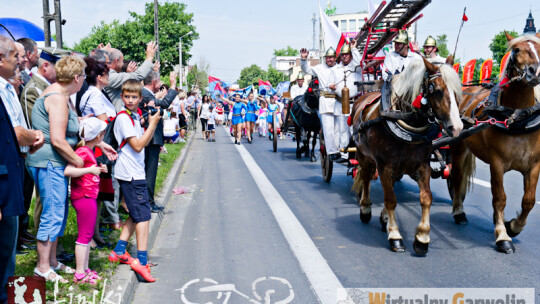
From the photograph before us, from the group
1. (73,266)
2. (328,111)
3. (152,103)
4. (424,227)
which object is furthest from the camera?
(328,111)

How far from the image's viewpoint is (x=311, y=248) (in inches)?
235

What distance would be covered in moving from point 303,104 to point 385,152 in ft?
25.7

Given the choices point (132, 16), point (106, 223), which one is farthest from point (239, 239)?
point (132, 16)

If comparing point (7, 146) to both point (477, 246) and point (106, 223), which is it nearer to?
point (106, 223)

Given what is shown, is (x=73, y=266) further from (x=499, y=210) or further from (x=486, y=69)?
(x=486, y=69)

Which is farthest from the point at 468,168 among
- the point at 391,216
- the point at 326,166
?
the point at 326,166

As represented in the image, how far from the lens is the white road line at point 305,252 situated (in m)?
4.69

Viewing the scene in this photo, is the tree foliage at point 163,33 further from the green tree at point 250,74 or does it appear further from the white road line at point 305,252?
the green tree at point 250,74

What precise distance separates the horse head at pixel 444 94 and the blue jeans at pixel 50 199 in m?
3.39

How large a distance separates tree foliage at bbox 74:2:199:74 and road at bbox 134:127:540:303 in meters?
52.5

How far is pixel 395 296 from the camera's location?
4473 millimetres

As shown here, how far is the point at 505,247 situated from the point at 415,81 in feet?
6.53

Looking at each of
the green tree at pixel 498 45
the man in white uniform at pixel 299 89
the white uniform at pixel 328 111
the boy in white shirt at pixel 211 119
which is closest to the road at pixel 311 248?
the white uniform at pixel 328 111

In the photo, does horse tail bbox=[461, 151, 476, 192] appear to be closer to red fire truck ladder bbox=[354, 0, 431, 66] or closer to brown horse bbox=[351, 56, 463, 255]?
brown horse bbox=[351, 56, 463, 255]
